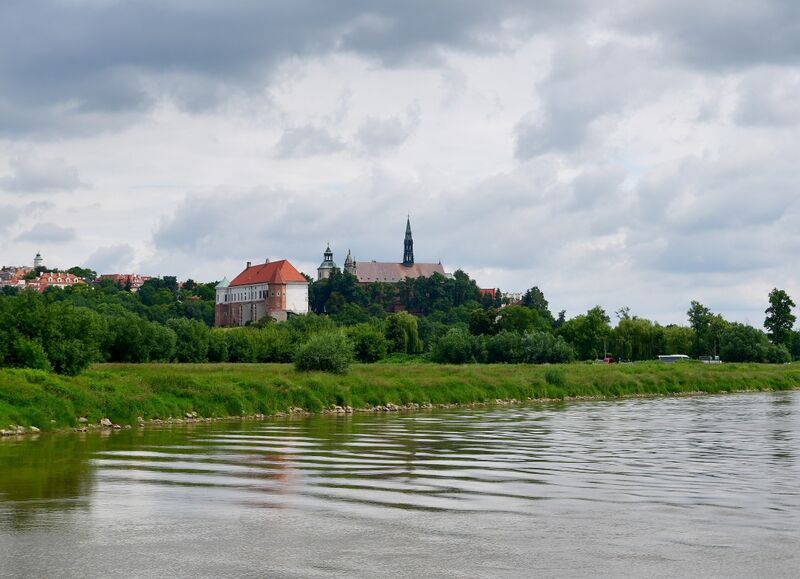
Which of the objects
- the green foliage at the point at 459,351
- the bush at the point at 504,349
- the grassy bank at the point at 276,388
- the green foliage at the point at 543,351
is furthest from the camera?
the green foliage at the point at 459,351

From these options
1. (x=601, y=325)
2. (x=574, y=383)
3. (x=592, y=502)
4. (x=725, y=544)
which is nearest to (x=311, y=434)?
(x=592, y=502)

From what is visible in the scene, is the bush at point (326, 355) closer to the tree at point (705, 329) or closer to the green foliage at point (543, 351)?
the green foliage at point (543, 351)

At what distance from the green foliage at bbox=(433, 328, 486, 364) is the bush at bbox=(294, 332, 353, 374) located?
158ft

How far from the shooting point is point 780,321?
134 meters

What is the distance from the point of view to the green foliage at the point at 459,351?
103938 mm

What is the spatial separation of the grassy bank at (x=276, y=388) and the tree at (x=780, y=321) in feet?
185

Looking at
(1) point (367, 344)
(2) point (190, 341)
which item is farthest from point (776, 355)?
(2) point (190, 341)

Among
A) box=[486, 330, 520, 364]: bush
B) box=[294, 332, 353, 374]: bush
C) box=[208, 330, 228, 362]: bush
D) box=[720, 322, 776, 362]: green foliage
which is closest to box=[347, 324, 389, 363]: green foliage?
box=[486, 330, 520, 364]: bush

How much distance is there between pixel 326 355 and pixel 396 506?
3859 centimetres

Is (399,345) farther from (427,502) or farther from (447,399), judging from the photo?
(427,502)

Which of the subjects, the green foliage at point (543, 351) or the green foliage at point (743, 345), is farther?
the green foliage at point (743, 345)

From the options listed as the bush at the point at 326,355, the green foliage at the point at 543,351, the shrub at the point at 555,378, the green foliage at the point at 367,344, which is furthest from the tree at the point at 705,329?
the bush at the point at 326,355

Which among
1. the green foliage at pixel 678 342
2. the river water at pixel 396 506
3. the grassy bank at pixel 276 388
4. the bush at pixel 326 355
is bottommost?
the river water at pixel 396 506

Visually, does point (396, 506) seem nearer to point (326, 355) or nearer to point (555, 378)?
point (326, 355)
